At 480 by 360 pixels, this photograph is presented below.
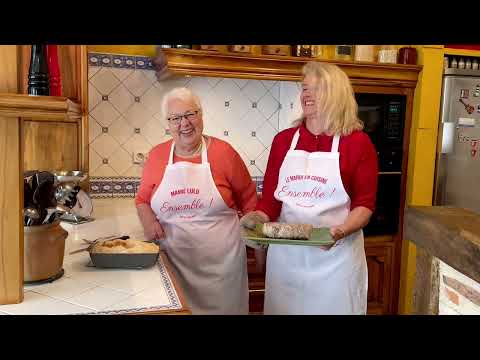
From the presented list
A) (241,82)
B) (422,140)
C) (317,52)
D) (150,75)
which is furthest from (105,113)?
(422,140)

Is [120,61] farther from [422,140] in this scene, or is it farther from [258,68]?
[422,140]

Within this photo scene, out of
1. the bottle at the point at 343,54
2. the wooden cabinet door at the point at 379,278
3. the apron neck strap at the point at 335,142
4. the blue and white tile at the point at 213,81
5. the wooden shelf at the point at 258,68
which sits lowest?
the wooden cabinet door at the point at 379,278

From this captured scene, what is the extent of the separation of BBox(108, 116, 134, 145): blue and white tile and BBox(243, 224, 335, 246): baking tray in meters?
1.43

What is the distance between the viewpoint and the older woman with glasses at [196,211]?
1.91 metres

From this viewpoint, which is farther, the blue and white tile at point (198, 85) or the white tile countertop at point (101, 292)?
the blue and white tile at point (198, 85)

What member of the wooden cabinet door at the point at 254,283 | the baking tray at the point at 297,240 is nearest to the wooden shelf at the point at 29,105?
the baking tray at the point at 297,240

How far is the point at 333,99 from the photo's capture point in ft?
5.80

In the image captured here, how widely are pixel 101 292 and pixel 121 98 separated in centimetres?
192

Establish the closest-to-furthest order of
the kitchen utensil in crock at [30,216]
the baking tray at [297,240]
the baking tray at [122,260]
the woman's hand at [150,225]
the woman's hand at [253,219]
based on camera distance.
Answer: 1. the kitchen utensil in crock at [30,216]
2. the baking tray at [122,260]
3. the baking tray at [297,240]
4. the woman's hand at [253,219]
5. the woman's hand at [150,225]

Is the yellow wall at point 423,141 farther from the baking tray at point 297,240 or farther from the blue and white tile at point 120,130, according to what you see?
the blue and white tile at point 120,130

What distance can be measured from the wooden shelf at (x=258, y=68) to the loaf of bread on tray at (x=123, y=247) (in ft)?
4.48

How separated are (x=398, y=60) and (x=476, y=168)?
86 cm

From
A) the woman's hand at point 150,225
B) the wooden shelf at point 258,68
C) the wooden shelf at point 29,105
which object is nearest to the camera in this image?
the wooden shelf at point 29,105
